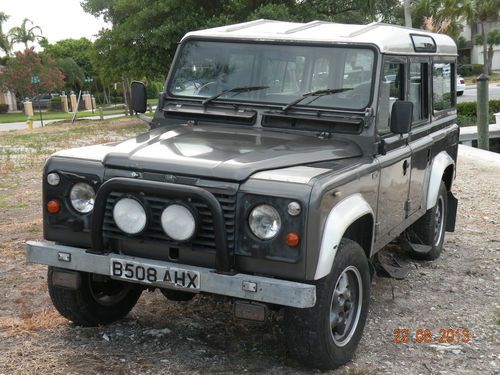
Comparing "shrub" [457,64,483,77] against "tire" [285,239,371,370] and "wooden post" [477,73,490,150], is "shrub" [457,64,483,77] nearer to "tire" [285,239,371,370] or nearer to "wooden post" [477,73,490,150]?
"wooden post" [477,73,490,150]

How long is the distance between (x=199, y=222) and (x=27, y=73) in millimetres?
53558

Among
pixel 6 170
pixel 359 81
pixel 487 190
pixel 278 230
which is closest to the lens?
pixel 278 230

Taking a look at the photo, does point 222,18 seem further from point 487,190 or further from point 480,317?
point 480,317

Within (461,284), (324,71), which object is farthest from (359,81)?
(461,284)

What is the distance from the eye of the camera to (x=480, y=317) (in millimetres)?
5219

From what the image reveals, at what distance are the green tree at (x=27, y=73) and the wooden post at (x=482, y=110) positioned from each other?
43.6m

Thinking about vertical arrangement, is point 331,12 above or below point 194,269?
above

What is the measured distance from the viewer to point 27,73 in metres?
53.7

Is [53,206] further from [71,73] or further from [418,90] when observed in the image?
[71,73]

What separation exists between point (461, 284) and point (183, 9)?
1870cm

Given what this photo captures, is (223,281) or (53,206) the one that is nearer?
(223,281)

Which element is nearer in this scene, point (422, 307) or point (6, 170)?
point (422, 307)

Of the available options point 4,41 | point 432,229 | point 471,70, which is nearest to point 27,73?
point 4,41
